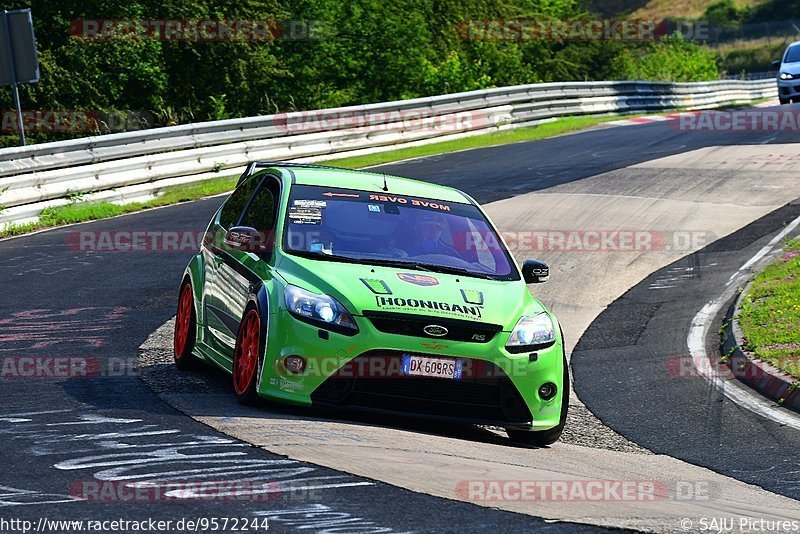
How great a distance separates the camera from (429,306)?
7910 millimetres

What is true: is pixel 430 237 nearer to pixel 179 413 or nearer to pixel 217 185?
pixel 179 413

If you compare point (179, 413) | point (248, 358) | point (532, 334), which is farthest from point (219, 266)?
point (532, 334)

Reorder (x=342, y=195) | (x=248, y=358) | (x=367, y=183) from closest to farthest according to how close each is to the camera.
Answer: (x=248, y=358) < (x=342, y=195) < (x=367, y=183)

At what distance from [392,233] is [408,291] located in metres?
0.96

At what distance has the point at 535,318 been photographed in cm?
832

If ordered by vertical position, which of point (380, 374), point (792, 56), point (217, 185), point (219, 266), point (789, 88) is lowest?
point (789, 88)

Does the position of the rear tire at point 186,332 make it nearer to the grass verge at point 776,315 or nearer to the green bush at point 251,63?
the grass verge at point 776,315

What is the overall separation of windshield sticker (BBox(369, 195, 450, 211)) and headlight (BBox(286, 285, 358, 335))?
149 cm

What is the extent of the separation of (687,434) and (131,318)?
210 inches

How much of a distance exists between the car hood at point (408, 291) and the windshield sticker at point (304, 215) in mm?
497

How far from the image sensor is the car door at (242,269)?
853 centimetres

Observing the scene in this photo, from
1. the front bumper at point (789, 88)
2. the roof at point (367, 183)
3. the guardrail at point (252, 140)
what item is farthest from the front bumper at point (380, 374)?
the front bumper at point (789, 88)

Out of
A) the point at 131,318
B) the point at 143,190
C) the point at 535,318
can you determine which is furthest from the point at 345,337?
the point at 143,190

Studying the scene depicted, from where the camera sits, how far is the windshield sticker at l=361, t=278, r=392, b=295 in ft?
26.1
